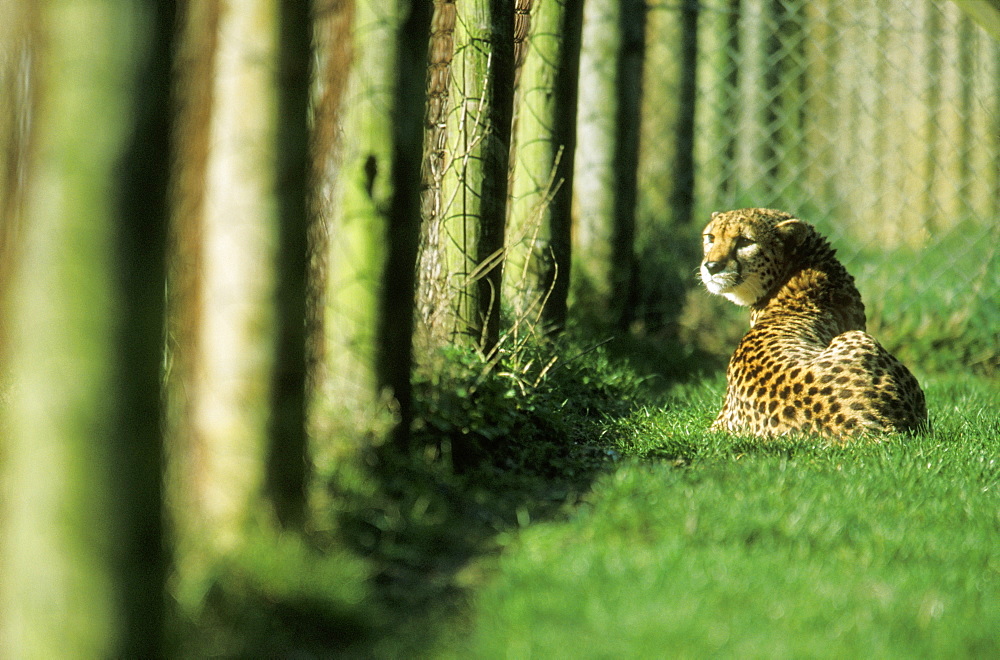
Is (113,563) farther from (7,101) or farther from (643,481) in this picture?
(643,481)

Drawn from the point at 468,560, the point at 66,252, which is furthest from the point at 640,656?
the point at 66,252

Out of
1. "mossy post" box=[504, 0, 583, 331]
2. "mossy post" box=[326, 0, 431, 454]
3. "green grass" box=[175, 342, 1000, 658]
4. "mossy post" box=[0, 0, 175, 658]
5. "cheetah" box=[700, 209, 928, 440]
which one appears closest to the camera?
"mossy post" box=[0, 0, 175, 658]

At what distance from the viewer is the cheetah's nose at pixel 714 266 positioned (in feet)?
16.2

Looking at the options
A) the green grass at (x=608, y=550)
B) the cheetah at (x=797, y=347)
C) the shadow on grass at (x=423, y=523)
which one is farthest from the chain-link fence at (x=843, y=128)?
the green grass at (x=608, y=550)

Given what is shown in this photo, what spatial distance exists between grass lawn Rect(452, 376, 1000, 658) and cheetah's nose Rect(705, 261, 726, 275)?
3.37 ft

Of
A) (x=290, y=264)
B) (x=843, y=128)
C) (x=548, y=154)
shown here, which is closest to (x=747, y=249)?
(x=548, y=154)

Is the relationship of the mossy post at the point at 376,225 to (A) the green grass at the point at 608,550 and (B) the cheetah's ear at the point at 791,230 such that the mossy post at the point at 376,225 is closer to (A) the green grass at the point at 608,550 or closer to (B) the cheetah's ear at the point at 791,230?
(A) the green grass at the point at 608,550

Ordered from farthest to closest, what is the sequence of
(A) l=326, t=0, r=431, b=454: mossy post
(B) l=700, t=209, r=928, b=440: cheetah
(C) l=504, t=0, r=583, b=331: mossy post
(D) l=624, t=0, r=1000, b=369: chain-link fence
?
(D) l=624, t=0, r=1000, b=369: chain-link fence → (C) l=504, t=0, r=583, b=331: mossy post → (B) l=700, t=209, r=928, b=440: cheetah → (A) l=326, t=0, r=431, b=454: mossy post

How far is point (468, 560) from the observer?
2.95 m

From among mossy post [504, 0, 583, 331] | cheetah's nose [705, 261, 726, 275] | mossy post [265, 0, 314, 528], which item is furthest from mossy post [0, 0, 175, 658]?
mossy post [504, 0, 583, 331]

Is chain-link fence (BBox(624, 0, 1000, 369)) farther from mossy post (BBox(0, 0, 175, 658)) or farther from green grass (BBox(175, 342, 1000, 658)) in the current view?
mossy post (BBox(0, 0, 175, 658))

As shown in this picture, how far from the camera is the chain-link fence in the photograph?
774 centimetres

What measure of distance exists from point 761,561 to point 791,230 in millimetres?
2516

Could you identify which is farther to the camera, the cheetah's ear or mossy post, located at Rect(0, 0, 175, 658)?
the cheetah's ear
